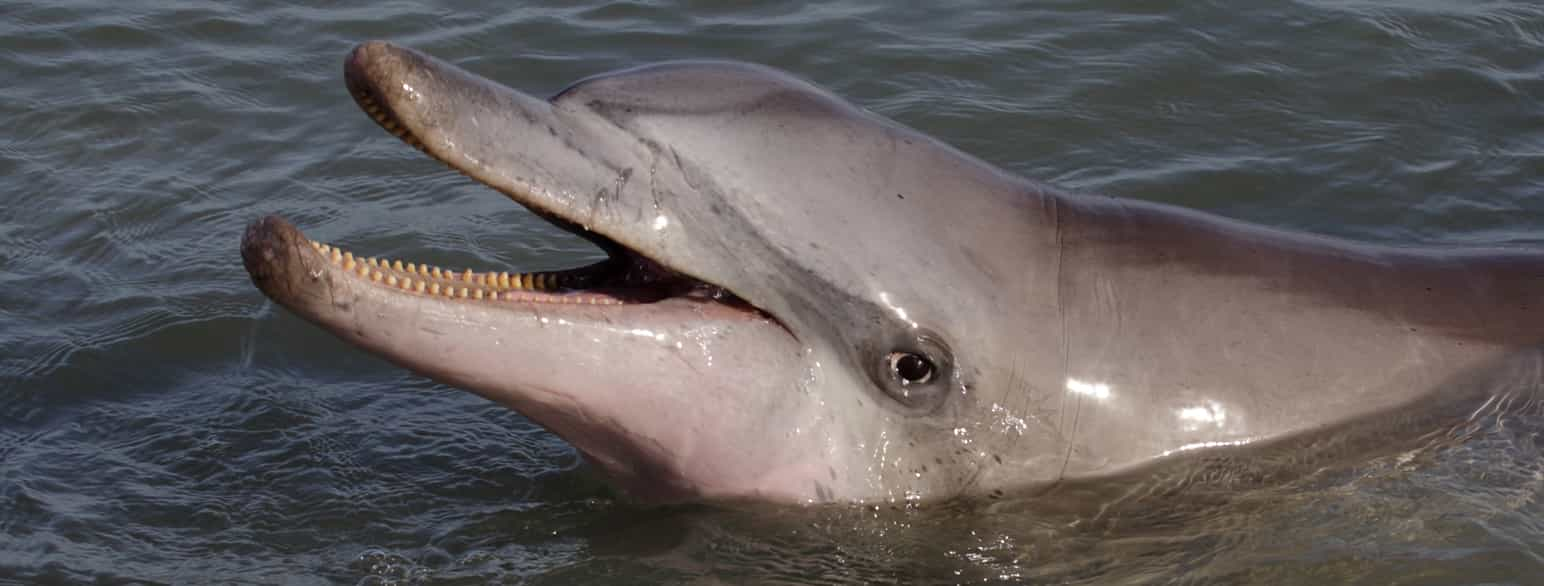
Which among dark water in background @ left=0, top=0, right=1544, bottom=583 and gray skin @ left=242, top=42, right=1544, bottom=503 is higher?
gray skin @ left=242, top=42, right=1544, bottom=503

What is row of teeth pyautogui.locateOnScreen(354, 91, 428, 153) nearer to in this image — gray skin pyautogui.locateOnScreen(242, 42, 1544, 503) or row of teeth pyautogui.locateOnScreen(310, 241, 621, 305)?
gray skin pyautogui.locateOnScreen(242, 42, 1544, 503)

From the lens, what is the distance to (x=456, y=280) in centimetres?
611

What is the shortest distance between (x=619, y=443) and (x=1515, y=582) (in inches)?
118

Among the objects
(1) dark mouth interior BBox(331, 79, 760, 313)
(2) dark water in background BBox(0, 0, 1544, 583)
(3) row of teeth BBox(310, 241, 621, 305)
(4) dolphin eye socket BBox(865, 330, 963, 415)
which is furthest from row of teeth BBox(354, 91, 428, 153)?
(2) dark water in background BBox(0, 0, 1544, 583)

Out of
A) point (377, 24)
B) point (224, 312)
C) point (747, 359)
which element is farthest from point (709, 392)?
point (377, 24)

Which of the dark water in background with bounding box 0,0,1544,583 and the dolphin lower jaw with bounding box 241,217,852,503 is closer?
the dolphin lower jaw with bounding box 241,217,852,503

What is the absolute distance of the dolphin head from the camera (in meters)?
5.86

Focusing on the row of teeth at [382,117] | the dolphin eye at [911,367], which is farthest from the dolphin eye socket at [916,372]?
the row of teeth at [382,117]

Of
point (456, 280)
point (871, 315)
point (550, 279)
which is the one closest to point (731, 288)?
point (871, 315)

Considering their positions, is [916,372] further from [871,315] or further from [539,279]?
[539,279]

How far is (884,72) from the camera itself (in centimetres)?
1270

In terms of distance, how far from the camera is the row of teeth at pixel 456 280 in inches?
231

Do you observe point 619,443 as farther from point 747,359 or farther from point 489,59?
point 489,59

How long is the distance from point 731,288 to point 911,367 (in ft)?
2.21
